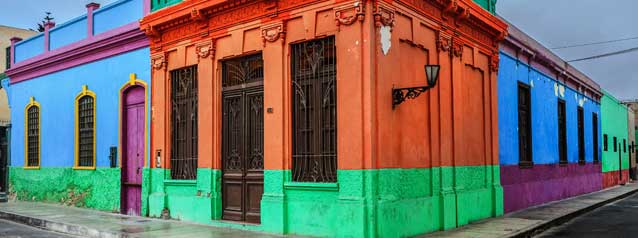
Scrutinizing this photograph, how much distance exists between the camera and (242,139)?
10281 mm

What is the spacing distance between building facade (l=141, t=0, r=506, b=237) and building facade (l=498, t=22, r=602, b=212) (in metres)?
1.12

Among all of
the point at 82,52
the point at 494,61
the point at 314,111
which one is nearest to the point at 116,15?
the point at 82,52

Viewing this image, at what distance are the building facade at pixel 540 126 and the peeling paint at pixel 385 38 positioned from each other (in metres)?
5.28

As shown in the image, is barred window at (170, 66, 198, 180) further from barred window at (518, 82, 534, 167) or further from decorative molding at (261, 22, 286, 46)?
barred window at (518, 82, 534, 167)

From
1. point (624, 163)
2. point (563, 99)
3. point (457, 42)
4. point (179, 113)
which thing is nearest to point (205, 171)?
point (179, 113)

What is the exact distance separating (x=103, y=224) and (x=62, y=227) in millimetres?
866

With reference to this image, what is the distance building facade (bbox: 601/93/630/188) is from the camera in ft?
80.8

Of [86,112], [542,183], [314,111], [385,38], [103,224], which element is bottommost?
[103,224]

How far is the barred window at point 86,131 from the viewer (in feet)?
46.4

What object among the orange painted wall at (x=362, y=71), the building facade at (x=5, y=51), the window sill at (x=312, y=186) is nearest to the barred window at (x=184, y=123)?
the orange painted wall at (x=362, y=71)

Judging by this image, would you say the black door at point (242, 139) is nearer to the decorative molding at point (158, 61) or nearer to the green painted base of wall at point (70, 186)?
the decorative molding at point (158, 61)

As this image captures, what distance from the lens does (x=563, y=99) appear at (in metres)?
18.3

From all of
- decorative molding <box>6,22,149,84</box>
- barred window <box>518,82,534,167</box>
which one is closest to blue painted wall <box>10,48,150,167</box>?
decorative molding <box>6,22,149,84</box>

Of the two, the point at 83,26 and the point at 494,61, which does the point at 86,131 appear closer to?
the point at 83,26
